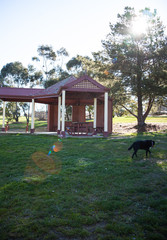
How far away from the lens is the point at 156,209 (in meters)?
3.13

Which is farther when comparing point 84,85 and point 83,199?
point 84,85

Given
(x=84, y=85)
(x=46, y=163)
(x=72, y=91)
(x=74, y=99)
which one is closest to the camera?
(x=46, y=163)

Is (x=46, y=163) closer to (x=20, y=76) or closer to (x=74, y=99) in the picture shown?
(x=74, y=99)

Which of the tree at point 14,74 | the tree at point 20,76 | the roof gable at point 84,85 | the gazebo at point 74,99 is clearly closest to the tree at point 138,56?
the gazebo at point 74,99

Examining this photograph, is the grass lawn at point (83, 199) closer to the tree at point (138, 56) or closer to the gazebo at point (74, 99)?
the gazebo at point (74, 99)

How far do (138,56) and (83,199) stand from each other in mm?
16917

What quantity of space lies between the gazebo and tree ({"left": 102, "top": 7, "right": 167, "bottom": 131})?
3144mm

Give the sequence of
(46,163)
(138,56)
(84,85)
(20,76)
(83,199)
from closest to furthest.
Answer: (83,199)
(46,163)
(84,85)
(138,56)
(20,76)

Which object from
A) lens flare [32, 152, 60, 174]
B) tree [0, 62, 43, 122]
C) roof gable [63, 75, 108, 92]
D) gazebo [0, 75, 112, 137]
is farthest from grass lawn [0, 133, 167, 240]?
tree [0, 62, 43, 122]

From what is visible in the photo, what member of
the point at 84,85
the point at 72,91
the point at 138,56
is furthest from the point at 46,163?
the point at 138,56

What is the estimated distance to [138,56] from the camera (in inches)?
702

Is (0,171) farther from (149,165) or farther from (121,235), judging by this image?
(149,165)

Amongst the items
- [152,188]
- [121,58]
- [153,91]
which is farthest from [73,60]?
[152,188]

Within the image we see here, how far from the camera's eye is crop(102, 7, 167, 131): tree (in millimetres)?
16938
